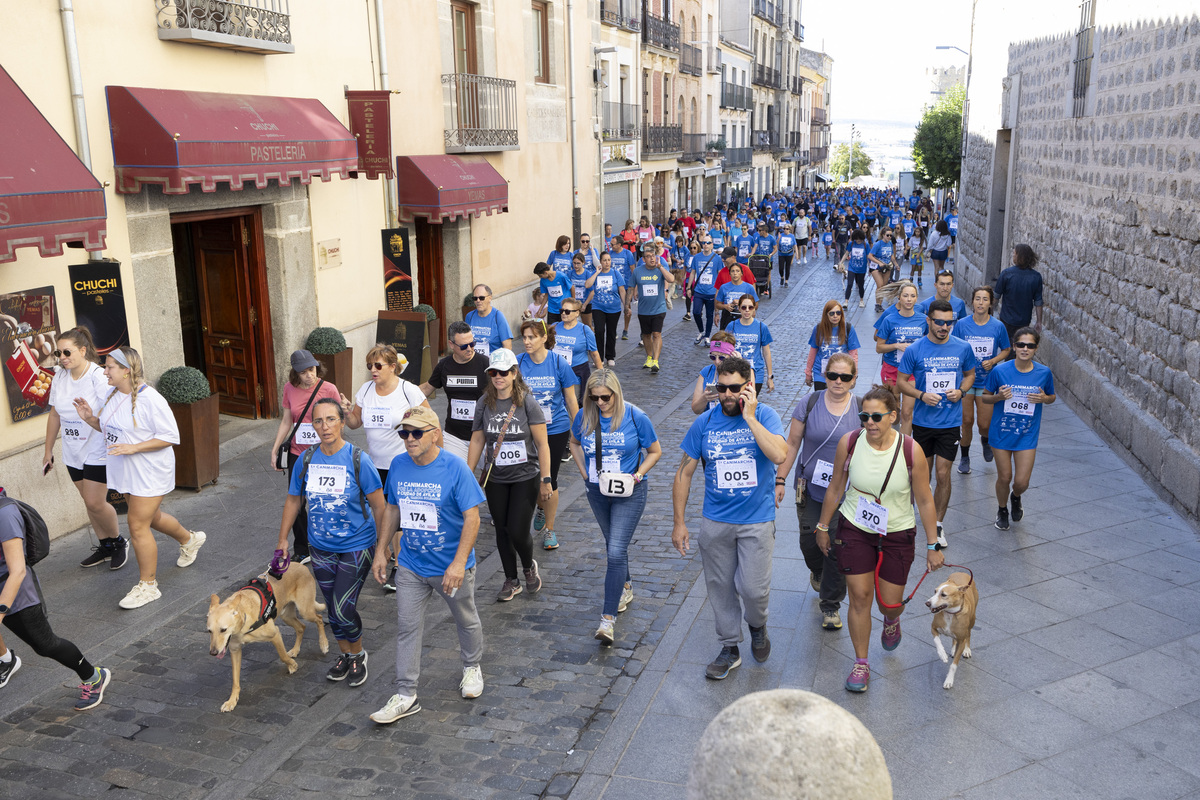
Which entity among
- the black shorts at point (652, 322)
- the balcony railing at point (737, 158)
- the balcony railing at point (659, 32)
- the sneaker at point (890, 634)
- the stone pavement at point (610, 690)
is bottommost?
the stone pavement at point (610, 690)

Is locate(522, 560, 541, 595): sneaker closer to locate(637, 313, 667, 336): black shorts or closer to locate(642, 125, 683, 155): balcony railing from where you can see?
locate(637, 313, 667, 336): black shorts

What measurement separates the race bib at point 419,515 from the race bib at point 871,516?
2.26m

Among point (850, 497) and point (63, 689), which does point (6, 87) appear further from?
point (850, 497)

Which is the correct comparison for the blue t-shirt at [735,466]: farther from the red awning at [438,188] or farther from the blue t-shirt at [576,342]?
the red awning at [438,188]

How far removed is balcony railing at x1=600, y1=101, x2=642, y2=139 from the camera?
28.9 meters

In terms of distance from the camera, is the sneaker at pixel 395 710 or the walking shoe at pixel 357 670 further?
the walking shoe at pixel 357 670

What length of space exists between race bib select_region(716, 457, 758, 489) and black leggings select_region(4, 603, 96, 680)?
369cm

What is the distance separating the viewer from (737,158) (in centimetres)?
5081

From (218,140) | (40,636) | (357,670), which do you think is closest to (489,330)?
(218,140)

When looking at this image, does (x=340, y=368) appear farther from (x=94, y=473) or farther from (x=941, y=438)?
(x=941, y=438)

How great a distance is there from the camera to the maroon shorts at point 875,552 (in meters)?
5.21

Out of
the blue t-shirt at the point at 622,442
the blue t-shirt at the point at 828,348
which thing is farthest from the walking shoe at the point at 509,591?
the blue t-shirt at the point at 828,348

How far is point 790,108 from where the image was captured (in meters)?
68.1

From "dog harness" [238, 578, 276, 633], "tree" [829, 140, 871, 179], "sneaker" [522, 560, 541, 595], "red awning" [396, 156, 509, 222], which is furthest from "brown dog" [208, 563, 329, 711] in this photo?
"tree" [829, 140, 871, 179]
